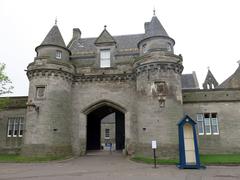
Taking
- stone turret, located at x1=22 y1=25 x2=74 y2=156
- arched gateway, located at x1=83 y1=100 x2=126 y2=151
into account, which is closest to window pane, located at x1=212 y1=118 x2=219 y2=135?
arched gateway, located at x1=83 y1=100 x2=126 y2=151

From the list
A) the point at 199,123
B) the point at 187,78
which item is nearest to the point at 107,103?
the point at 199,123

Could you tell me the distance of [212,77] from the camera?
1409 inches

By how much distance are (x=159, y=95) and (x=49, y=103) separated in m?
9.94

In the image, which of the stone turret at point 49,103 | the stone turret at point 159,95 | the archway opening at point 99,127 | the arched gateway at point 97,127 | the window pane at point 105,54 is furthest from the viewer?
the archway opening at point 99,127

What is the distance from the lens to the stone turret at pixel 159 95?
53.9 ft

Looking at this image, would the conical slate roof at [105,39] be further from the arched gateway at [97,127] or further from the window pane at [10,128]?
the window pane at [10,128]

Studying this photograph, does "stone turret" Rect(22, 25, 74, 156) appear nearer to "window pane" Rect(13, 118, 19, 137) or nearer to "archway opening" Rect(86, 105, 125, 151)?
"window pane" Rect(13, 118, 19, 137)

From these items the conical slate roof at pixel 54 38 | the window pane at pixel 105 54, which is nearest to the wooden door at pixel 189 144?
the window pane at pixel 105 54

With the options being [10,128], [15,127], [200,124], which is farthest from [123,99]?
[10,128]

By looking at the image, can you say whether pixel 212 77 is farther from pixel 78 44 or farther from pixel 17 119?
pixel 17 119

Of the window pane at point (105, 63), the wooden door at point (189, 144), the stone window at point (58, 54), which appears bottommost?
the wooden door at point (189, 144)

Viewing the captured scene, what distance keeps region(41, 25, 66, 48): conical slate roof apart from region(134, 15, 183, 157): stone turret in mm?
8379

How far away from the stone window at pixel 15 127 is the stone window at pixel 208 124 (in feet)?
61.2

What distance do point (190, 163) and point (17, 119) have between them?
1844 centimetres
